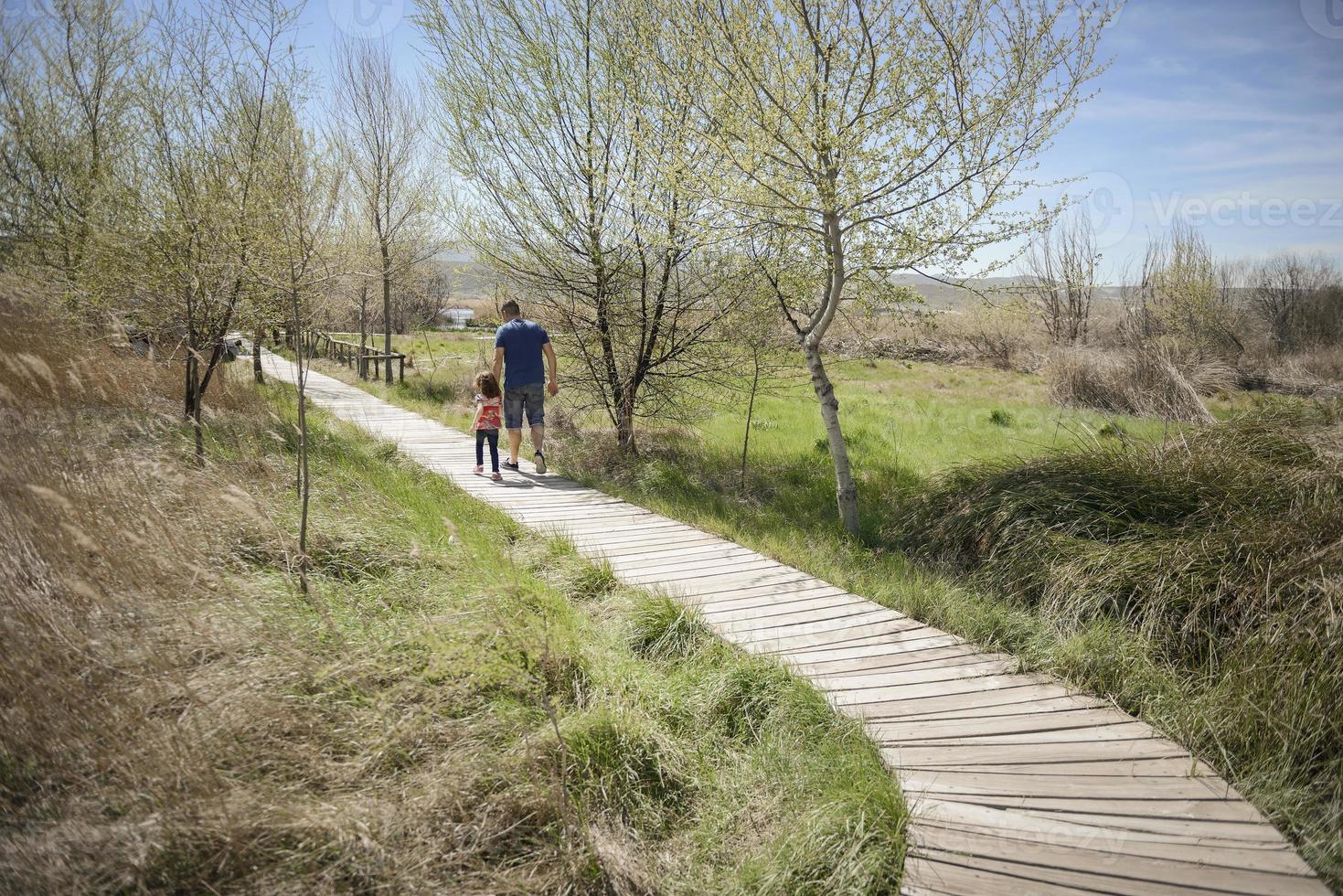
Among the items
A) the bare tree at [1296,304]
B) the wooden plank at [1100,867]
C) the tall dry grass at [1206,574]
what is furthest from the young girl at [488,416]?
the bare tree at [1296,304]

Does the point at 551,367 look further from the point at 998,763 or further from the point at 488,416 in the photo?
the point at 998,763

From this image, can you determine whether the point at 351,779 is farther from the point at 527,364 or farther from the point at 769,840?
the point at 527,364

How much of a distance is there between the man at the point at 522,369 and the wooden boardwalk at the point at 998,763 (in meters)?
3.76

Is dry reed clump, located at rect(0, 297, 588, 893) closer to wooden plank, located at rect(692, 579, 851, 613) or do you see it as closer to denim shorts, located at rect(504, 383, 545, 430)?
wooden plank, located at rect(692, 579, 851, 613)

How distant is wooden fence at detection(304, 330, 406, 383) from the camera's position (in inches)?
739

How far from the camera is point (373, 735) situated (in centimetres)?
302

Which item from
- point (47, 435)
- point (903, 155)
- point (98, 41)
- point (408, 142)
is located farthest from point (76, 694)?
point (408, 142)

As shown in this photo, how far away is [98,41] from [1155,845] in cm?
1753

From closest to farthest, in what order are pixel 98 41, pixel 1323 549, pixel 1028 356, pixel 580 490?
pixel 1323 549 < pixel 580 490 < pixel 98 41 < pixel 1028 356

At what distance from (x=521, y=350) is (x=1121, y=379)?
1293 cm

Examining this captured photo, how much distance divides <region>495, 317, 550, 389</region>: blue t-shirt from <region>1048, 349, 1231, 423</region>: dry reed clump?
414 inches

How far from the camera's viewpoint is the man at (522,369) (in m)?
8.63

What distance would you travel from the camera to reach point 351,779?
9.21 feet

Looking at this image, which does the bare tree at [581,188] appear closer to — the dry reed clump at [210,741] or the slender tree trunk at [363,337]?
the dry reed clump at [210,741]
